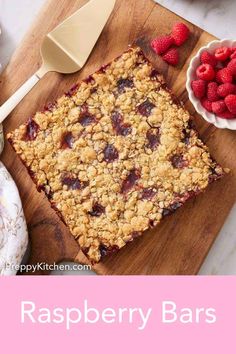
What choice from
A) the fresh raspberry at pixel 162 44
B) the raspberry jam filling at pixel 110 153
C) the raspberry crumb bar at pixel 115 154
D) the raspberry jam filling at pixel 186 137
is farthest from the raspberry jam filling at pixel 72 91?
the raspberry jam filling at pixel 186 137

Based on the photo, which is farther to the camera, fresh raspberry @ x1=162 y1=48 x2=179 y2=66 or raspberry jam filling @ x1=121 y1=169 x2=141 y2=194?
fresh raspberry @ x1=162 y1=48 x2=179 y2=66

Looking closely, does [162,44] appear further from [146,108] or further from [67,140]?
[67,140]

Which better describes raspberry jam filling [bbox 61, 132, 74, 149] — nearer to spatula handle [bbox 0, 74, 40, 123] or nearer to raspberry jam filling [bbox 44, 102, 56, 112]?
raspberry jam filling [bbox 44, 102, 56, 112]

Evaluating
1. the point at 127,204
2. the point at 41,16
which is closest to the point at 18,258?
the point at 127,204

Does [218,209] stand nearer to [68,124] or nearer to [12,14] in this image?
[68,124]

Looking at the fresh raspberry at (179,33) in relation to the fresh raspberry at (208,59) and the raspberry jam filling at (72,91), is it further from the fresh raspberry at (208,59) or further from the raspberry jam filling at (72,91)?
the raspberry jam filling at (72,91)

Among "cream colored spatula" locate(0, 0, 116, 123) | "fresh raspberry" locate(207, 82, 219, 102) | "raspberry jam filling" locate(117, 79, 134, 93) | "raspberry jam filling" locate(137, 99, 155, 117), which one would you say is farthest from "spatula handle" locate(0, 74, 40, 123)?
"fresh raspberry" locate(207, 82, 219, 102)
